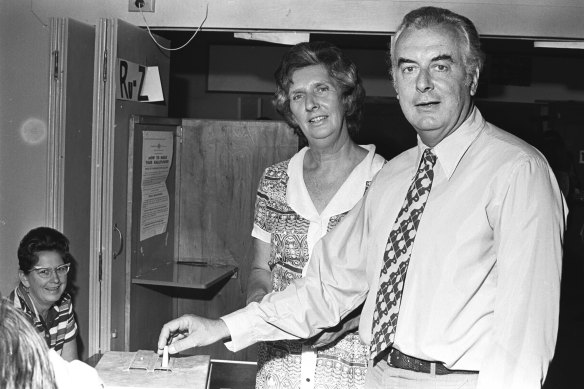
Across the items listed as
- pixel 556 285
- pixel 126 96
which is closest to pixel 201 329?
pixel 556 285

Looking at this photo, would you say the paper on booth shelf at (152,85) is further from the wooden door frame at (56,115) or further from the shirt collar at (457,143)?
the shirt collar at (457,143)

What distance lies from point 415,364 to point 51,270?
189 cm

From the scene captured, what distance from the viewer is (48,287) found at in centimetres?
312

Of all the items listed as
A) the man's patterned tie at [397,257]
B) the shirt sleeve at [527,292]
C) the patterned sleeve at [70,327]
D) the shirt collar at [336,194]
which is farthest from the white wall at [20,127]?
the shirt sleeve at [527,292]

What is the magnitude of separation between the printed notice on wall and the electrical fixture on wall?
1.87 feet

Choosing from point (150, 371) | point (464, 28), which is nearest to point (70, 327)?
point (150, 371)

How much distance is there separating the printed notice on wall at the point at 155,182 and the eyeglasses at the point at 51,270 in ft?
1.59

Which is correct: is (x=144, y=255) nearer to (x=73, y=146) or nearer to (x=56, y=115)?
(x=73, y=146)

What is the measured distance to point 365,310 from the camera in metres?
1.99

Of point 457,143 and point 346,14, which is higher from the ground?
point 346,14

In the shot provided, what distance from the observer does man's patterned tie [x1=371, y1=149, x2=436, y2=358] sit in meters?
1.83

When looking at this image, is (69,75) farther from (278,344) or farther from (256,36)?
(278,344)

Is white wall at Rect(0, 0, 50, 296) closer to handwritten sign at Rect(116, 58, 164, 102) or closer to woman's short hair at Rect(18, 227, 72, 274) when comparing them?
woman's short hair at Rect(18, 227, 72, 274)

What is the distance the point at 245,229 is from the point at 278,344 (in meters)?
1.79
